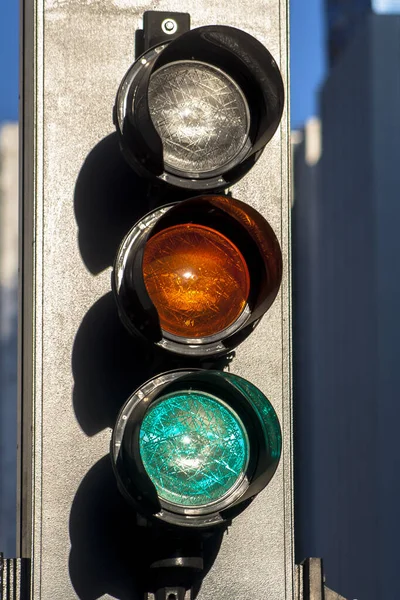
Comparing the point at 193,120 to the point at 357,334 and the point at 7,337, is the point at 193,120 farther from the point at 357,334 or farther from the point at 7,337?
the point at 7,337

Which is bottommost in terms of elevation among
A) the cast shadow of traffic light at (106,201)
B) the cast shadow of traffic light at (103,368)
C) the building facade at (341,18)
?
the cast shadow of traffic light at (103,368)

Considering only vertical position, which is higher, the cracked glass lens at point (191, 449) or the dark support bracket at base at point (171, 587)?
the cracked glass lens at point (191, 449)

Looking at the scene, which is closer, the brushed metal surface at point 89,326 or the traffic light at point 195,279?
the traffic light at point 195,279

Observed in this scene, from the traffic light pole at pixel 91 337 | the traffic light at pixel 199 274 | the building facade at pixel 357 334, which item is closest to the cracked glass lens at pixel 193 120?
the traffic light at pixel 199 274

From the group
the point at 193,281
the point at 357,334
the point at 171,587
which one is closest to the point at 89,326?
the point at 193,281

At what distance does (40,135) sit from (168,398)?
0.82 meters

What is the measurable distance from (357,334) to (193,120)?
99.8 ft

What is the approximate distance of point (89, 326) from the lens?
3031 millimetres

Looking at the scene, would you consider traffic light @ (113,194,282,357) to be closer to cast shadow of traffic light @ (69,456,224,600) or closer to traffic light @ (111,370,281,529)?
traffic light @ (111,370,281,529)

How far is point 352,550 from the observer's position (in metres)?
30.8

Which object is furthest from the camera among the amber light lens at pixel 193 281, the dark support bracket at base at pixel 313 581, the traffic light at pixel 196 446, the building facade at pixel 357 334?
the building facade at pixel 357 334

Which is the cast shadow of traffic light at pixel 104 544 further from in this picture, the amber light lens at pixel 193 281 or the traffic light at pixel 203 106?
the traffic light at pixel 203 106

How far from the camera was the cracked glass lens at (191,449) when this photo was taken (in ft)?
8.56

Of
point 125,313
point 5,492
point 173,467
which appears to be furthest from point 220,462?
point 5,492
